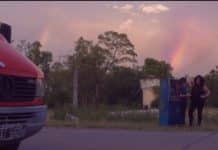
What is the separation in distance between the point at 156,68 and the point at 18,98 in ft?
200

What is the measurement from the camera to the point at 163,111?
1667cm

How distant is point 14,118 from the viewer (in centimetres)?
773

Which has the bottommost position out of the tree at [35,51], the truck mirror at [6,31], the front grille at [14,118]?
the front grille at [14,118]

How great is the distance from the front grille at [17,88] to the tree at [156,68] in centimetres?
5492

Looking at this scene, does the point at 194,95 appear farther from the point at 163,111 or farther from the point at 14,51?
the point at 14,51

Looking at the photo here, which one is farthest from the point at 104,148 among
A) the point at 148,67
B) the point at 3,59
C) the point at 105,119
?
the point at 148,67

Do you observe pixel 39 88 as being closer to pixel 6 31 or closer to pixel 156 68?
pixel 6 31

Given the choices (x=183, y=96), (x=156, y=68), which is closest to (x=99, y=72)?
(x=156, y=68)

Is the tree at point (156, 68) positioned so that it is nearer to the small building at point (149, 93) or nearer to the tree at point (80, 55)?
the tree at point (80, 55)

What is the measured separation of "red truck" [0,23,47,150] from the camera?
7.57 meters

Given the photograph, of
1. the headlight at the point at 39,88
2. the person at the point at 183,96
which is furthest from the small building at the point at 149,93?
the headlight at the point at 39,88

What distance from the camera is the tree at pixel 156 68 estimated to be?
6499cm

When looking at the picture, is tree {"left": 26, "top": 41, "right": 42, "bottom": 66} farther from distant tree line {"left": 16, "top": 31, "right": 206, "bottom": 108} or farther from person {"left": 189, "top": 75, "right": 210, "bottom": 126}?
person {"left": 189, "top": 75, "right": 210, "bottom": 126}

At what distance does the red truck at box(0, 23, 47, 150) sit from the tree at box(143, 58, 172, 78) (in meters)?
54.7
